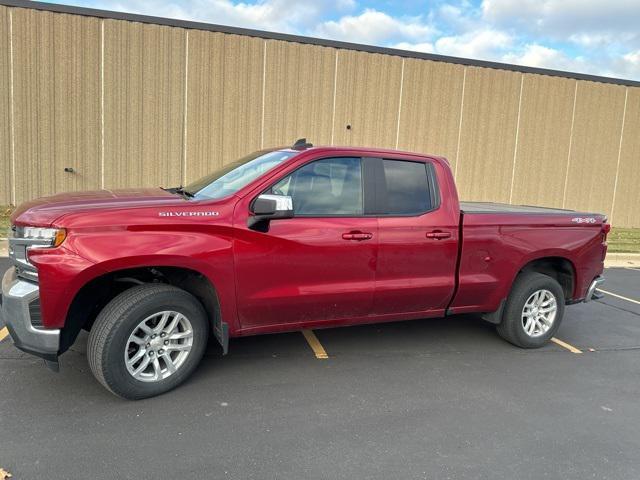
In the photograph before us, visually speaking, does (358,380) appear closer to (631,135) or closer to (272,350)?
(272,350)

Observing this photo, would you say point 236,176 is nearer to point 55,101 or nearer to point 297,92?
point 297,92

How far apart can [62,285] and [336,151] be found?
2292mm

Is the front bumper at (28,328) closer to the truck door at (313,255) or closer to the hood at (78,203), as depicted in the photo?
the hood at (78,203)

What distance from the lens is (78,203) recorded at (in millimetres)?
3463

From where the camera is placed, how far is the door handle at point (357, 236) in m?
3.99

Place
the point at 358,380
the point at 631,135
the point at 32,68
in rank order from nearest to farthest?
the point at 358,380, the point at 32,68, the point at 631,135

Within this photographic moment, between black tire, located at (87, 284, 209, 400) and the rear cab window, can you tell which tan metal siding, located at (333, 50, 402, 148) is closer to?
the rear cab window

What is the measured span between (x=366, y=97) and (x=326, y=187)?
11030 millimetres

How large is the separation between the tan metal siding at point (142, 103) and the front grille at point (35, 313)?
1051 cm

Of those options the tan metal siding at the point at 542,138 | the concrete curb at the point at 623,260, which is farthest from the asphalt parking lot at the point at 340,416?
the tan metal siding at the point at 542,138

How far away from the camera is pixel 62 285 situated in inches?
125

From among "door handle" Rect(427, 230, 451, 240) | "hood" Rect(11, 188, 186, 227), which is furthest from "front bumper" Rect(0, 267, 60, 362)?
"door handle" Rect(427, 230, 451, 240)

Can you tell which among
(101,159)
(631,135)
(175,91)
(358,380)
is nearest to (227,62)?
(175,91)

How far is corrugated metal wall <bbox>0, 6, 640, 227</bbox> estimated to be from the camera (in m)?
12.3
